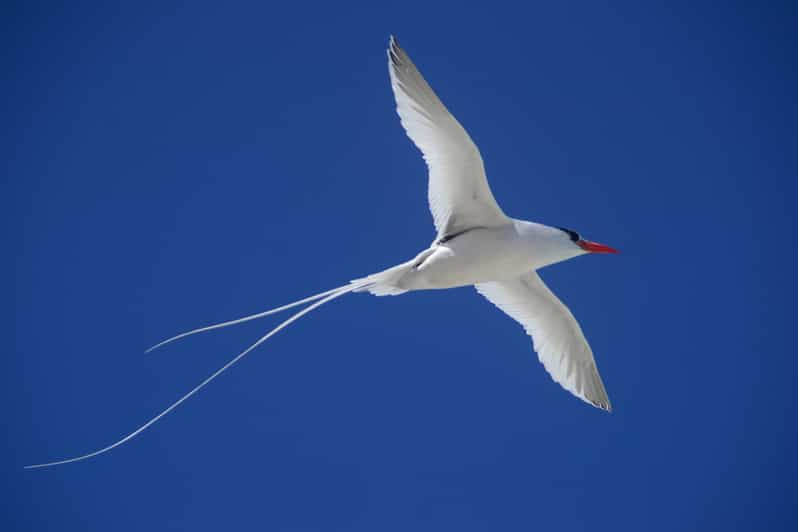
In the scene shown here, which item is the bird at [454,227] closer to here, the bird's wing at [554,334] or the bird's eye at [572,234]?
the bird's eye at [572,234]

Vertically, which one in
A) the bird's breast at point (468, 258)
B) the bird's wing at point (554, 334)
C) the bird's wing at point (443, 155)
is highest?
the bird's wing at point (443, 155)

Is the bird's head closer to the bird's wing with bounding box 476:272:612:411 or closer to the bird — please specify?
the bird

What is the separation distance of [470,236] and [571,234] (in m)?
0.82

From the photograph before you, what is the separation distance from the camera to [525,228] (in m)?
6.32

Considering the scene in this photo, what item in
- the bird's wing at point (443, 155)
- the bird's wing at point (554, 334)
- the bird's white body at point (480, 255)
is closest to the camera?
the bird's wing at point (443, 155)

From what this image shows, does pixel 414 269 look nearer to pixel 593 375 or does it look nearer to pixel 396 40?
pixel 396 40

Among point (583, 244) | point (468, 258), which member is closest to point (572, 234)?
point (583, 244)

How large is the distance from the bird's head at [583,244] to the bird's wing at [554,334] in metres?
0.96

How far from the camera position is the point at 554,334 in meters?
7.60

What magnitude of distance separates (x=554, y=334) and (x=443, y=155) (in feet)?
7.85

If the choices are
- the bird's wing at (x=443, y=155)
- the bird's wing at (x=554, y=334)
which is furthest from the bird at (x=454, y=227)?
the bird's wing at (x=554, y=334)

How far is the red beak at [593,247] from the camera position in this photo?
6.44 meters

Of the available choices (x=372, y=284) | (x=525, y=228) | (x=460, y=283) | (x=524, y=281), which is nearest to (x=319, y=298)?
(x=372, y=284)

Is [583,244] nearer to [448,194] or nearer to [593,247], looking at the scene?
[593,247]
